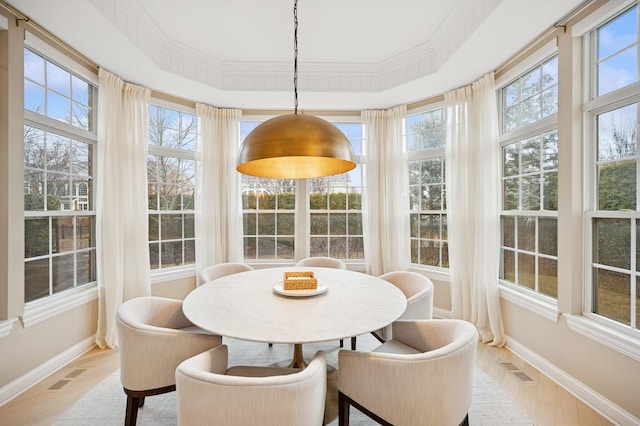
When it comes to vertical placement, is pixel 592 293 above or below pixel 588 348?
above

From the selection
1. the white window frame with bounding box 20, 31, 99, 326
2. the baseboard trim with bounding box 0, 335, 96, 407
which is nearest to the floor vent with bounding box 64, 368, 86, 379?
the baseboard trim with bounding box 0, 335, 96, 407

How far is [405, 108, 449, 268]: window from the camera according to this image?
3.57 m

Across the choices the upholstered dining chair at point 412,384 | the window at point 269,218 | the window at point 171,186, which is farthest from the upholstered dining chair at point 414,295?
the window at point 171,186

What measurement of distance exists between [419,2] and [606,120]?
1.66 metres

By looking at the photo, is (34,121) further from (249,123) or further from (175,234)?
(249,123)

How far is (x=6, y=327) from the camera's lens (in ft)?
6.64

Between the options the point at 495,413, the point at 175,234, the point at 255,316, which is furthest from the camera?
the point at 175,234

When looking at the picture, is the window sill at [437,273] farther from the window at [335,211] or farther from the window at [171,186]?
the window at [171,186]

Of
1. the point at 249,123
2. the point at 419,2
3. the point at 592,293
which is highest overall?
the point at 419,2

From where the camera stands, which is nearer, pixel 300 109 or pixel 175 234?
pixel 175 234

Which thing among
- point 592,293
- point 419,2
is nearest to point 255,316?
point 592,293

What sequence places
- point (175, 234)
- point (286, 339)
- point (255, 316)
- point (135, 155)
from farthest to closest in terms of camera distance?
point (175, 234) < point (135, 155) < point (255, 316) < point (286, 339)

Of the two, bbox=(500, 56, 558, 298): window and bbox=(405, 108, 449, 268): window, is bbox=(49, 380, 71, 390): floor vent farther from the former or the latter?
bbox=(500, 56, 558, 298): window

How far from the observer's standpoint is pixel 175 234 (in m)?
3.60
